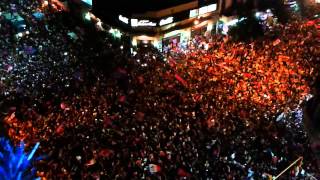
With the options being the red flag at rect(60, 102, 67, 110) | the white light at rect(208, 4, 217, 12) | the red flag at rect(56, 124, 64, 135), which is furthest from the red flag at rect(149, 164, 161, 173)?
the white light at rect(208, 4, 217, 12)

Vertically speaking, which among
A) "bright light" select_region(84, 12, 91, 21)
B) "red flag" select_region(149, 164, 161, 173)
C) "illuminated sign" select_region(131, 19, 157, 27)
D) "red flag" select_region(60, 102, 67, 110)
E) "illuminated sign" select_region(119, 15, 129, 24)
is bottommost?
"red flag" select_region(149, 164, 161, 173)

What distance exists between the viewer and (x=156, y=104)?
2238cm

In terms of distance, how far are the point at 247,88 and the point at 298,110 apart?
10.2 ft

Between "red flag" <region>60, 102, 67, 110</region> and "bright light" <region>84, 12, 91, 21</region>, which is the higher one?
"bright light" <region>84, 12, 91, 21</region>

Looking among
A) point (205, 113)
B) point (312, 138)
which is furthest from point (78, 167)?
point (312, 138)

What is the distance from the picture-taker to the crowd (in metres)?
18.5

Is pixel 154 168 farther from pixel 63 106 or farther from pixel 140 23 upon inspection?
pixel 140 23

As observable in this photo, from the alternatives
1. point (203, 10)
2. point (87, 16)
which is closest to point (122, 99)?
point (203, 10)

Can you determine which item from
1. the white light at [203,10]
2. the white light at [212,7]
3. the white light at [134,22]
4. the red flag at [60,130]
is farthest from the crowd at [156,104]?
the white light at [212,7]

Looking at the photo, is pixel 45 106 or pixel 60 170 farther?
pixel 45 106

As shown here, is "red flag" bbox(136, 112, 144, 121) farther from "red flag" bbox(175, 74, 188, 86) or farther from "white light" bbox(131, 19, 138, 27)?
"white light" bbox(131, 19, 138, 27)

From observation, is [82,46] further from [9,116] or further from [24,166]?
[24,166]

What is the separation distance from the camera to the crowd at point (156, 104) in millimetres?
18531

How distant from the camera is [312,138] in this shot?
11508 millimetres
